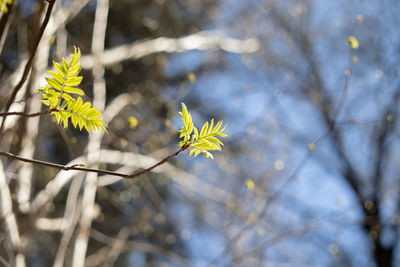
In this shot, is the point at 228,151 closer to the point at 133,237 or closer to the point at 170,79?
the point at 170,79

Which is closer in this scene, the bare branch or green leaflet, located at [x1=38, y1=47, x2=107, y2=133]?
green leaflet, located at [x1=38, y1=47, x2=107, y2=133]

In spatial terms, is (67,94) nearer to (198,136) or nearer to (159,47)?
(198,136)

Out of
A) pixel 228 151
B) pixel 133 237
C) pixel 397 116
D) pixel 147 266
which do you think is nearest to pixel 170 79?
pixel 228 151

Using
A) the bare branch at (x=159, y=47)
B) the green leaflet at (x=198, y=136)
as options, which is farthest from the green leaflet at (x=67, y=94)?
the bare branch at (x=159, y=47)

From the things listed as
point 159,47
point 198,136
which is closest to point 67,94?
point 198,136

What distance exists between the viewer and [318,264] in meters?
3.04

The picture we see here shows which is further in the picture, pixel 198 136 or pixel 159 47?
pixel 159 47

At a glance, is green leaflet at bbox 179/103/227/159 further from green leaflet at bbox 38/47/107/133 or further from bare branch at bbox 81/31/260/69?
bare branch at bbox 81/31/260/69

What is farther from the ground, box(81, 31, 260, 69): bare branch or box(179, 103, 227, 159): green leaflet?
box(81, 31, 260, 69): bare branch

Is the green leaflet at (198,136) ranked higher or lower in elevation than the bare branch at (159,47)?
lower

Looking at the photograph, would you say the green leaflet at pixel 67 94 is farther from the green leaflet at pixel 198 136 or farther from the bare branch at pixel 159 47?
the bare branch at pixel 159 47

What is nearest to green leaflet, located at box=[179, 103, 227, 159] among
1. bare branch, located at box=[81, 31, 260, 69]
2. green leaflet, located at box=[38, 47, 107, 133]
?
green leaflet, located at box=[38, 47, 107, 133]

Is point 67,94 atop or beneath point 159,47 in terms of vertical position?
beneath

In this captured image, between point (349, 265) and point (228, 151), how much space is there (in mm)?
1414
